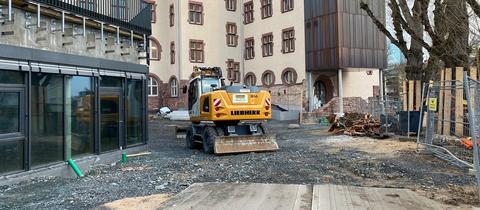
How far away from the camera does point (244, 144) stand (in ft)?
48.8

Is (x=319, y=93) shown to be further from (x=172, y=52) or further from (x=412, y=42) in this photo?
(x=412, y=42)

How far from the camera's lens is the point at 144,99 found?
1608 cm

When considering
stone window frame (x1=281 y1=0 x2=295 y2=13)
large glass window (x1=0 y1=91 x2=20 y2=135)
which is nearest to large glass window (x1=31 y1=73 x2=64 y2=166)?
large glass window (x1=0 y1=91 x2=20 y2=135)

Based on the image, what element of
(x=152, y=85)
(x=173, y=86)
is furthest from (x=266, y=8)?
(x=152, y=85)

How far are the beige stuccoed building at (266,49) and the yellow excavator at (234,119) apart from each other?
61.7ft

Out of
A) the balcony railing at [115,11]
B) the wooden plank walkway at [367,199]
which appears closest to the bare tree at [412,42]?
the balcony railing at [115,11]

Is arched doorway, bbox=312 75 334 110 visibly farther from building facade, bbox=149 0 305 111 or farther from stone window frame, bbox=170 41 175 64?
stone window frame, bbox=170 41 175 64

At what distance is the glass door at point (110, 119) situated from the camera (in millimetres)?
13773

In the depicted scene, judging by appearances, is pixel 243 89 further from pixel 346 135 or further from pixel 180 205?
pixel 180 205

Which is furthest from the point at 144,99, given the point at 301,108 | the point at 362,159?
the point at 301,108

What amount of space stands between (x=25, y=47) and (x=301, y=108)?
27.1m

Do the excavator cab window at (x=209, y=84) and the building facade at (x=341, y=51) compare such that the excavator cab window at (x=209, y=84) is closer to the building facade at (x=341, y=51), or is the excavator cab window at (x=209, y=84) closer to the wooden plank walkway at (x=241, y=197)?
the wooden plank walkway at (x=241, y=197)

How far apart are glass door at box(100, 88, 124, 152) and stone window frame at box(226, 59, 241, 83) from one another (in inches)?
1072

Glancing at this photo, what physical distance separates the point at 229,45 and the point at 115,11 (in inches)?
1093
